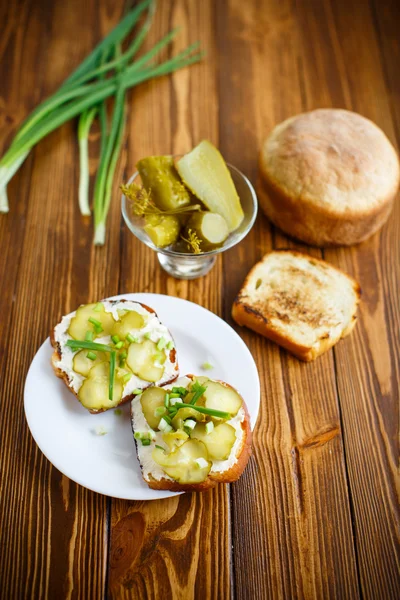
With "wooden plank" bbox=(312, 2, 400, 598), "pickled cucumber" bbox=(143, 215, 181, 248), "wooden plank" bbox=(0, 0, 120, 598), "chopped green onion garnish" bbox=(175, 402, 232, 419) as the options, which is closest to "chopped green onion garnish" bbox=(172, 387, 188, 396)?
"chopped green onion garnish" bbox=(175, 402, 232, 419)

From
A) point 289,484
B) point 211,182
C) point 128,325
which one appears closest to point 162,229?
point 211,182

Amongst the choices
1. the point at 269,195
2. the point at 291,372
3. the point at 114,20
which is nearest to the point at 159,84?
the point at 114,20

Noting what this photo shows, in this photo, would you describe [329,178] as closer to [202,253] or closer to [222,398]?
[202,253]

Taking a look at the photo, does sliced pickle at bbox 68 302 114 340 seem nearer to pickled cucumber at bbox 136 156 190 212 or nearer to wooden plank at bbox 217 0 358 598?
pickled cucumber at bbox 136 156 190 212

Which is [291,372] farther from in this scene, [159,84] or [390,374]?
[159,84]

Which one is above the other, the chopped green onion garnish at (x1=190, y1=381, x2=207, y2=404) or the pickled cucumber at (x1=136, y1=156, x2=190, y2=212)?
the pickled cucumber at (x1=136, y1=156, x2=190, y2=212)

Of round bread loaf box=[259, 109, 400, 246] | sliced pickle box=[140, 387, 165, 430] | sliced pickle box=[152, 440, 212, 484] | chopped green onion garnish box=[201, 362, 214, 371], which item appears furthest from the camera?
round bread loaf box=[259, 109, 400, 246]
